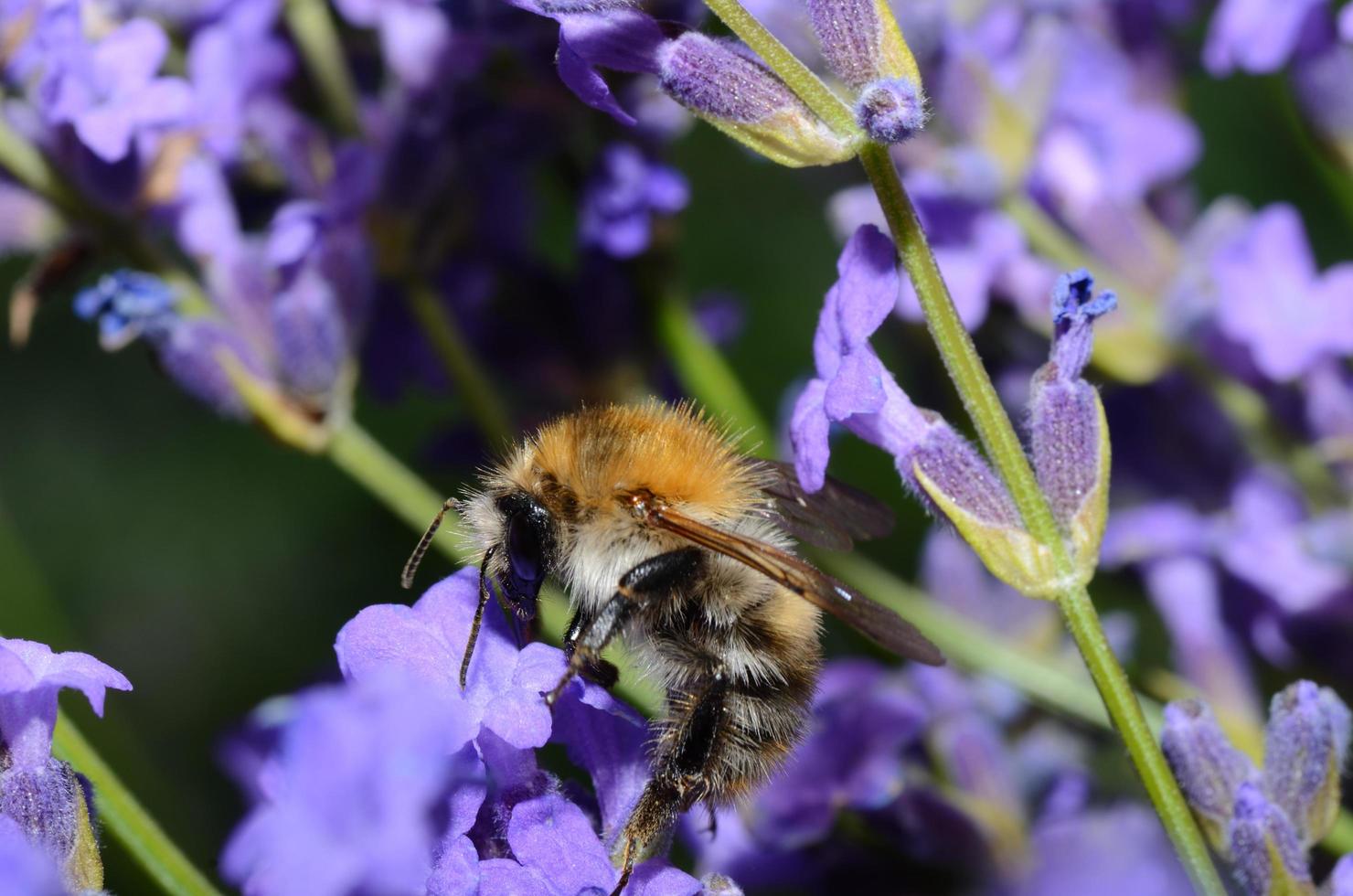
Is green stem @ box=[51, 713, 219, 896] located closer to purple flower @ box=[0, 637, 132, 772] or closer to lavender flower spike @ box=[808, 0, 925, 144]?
purple flower @ box=[0, 637, 132, 772]

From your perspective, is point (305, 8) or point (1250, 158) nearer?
point (305, 8)

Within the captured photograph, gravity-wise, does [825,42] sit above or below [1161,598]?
below

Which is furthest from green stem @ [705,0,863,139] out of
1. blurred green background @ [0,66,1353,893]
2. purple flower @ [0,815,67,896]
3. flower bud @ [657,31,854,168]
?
blurred green background @ [0,66,1353,893]

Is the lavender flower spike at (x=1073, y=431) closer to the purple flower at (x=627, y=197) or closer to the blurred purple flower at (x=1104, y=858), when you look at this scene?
the blurred purple flower at (x=1104, y=858)

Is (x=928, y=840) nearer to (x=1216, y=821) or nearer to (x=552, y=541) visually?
(x=1216, y=821)

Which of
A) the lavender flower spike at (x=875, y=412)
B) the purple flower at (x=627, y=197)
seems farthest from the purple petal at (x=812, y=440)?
the purple flower at (x=627, y=197)

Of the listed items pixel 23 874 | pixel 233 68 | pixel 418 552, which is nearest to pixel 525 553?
pixel 418 552

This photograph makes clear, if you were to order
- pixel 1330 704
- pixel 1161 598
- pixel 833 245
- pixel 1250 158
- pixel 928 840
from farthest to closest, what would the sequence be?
pixel 833 245, pixel 1250 158, pixel 1161 598, pixel 928 840, pixel 1330 704

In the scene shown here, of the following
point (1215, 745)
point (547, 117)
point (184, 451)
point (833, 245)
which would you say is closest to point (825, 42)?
point (1215, 745)
